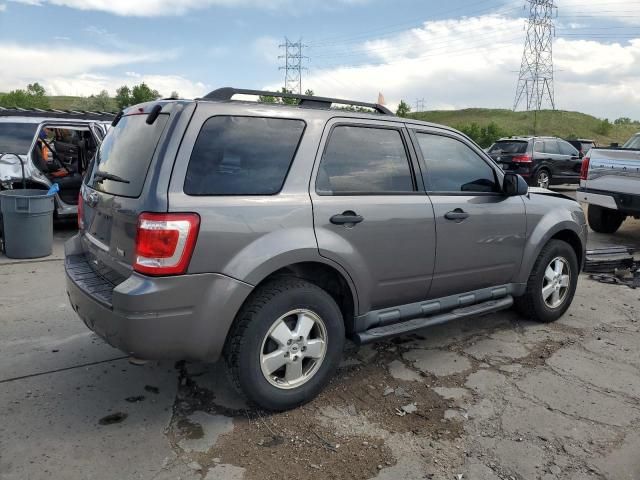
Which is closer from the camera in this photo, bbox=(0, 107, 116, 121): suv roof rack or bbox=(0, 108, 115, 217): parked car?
→ bbox=(0, 108, 115, 217): parked car

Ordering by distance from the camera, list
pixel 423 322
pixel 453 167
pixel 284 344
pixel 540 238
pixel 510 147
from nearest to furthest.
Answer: pixel 284 344, pixel 423 322, pixel 453 167, pixel 540 238, pixel 510 147

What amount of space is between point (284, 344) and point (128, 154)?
1.45 metres

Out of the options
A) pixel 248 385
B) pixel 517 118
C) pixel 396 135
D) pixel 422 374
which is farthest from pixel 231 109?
pixel 517 118

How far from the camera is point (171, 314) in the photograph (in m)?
2.77

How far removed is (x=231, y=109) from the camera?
10.0ft

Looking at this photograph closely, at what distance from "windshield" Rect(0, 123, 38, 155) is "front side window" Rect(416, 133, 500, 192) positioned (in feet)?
21.7

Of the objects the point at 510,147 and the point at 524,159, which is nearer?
the point at 524,159

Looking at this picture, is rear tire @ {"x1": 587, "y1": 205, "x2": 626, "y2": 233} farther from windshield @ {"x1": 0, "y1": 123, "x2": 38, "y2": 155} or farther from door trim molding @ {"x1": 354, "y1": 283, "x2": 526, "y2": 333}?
windshield @ {"x1": 0, "y1": 123, "x2": 38, "y2": 155}

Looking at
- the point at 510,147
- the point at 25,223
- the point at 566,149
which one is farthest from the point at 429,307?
the point at 566,149

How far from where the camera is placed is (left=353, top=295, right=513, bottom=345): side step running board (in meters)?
3.53

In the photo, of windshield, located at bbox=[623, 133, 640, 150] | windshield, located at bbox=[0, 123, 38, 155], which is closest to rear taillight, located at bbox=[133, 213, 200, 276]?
windshield, located at bbox=[0, 123, 38, 155]

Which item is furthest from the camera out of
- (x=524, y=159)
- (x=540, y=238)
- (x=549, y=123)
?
(x=549, y=123)

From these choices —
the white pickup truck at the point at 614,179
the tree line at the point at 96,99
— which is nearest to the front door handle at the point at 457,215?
the white pickup truck at the point at 614,179

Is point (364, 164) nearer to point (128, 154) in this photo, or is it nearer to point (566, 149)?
point (128, 154)
